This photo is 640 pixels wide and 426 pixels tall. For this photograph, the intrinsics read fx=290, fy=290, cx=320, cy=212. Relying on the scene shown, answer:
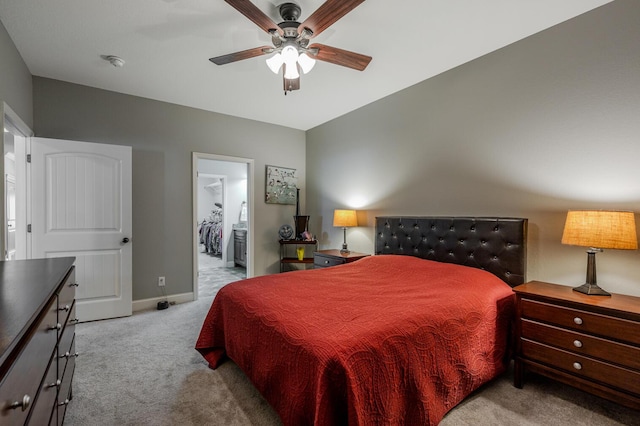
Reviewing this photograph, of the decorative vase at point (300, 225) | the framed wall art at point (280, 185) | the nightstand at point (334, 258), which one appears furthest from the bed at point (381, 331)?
the framed wall art at point (280, 185)

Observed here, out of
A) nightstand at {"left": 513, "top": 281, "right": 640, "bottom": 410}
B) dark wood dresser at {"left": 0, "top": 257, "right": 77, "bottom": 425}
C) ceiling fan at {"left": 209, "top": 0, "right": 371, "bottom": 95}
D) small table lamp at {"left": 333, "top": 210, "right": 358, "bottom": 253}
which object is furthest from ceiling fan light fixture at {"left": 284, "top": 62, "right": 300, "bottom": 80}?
nightstand at {"left": 513, "top": 281, "right": 640, "bottom": 410}

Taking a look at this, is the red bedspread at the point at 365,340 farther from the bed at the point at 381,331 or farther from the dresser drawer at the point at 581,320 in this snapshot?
the dresser drawer at the point at 581,320

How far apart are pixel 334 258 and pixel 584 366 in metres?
2.37

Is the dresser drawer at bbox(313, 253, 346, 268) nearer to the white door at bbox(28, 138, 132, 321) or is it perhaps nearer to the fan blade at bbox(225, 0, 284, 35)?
the white door at bbox(28, 138, 132, 321)

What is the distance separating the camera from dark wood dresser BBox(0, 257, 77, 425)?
675 millimetres

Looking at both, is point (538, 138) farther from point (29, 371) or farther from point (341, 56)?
point (29, 371)

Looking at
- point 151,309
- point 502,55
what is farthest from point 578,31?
point 151,309

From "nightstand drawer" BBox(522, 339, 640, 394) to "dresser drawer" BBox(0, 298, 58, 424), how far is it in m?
2.50

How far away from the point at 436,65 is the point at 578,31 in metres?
1.02

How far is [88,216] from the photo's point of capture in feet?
10.4

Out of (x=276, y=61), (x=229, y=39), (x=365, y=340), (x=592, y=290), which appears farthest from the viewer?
(x=229, y=39)

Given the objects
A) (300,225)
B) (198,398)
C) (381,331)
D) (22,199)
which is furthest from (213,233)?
(381,331)

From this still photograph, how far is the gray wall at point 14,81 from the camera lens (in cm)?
220

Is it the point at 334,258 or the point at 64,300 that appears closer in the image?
the point at 64,300
